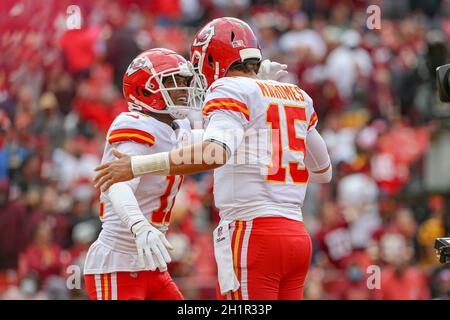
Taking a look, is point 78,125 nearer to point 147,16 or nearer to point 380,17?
point 147,16

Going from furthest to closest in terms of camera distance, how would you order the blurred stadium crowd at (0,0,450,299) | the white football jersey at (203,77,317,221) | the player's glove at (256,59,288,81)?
the blurred stadium crowd at (0,0,450,299) < the player's glove at (256,59,288,81) < the white football jersey at (203,77,317,221)

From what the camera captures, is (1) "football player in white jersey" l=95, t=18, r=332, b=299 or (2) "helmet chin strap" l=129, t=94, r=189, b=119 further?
(2) "helmet chin strap" l=129, t=94, r=189, b=119

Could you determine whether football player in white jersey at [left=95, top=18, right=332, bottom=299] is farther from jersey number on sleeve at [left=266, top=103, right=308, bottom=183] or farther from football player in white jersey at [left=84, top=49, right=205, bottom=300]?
football player in white jersey at [left=84, top=49, right=205, bottom=300]

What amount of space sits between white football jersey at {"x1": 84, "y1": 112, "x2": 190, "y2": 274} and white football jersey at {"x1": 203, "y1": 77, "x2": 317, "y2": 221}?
20.1 inches

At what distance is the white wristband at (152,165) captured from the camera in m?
5.01

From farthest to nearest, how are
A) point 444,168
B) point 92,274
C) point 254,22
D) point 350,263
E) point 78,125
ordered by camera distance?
point 254,22, point 444,168, point 78,125, point 350,263, point 92,274

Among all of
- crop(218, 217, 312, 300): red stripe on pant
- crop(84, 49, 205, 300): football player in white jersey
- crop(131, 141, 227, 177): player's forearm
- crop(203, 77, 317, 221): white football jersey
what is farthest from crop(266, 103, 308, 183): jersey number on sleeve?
crop(84, 49, 205, 300): football player in white jersey

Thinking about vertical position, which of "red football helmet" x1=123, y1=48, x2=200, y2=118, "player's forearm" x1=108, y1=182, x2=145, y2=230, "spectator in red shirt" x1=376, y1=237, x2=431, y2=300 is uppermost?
"red football helmet" x1=123, y1=48, x2=200, y2=118

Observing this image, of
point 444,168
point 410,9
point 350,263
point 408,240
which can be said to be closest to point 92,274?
point 350,263

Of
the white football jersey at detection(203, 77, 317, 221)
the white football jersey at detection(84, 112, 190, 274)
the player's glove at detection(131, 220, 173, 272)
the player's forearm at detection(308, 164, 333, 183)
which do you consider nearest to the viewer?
the player's glove at detection(131, 220, 173, 272)

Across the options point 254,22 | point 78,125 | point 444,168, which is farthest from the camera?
point 254,22

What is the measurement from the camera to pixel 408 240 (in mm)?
11672

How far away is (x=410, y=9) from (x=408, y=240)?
14.7 feet

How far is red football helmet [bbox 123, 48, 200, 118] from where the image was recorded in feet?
18.8
